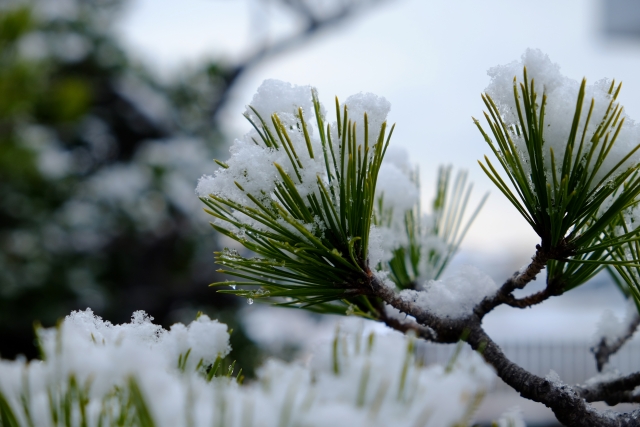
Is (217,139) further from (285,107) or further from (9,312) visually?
(285,107)

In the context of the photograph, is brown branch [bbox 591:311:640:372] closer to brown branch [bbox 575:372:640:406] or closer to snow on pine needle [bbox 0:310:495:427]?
brown branch [bbox 575:372:640:406]

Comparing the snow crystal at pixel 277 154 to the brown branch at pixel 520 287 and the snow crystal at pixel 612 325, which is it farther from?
the snow crystal at pixel 612 325

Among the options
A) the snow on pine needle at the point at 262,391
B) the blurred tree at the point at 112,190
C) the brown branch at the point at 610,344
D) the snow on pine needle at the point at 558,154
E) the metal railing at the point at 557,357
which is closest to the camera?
the snow on pine needle at the point at 262,391

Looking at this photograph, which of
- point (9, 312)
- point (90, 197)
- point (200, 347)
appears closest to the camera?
point (200, 347)

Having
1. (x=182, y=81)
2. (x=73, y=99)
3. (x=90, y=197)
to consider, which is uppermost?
(x=182, y=81)

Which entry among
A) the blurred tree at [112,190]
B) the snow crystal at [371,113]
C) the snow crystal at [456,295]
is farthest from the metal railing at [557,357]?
the snow crystal at [371,113]

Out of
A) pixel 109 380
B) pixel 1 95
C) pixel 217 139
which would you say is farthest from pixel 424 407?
pixel 217 139
